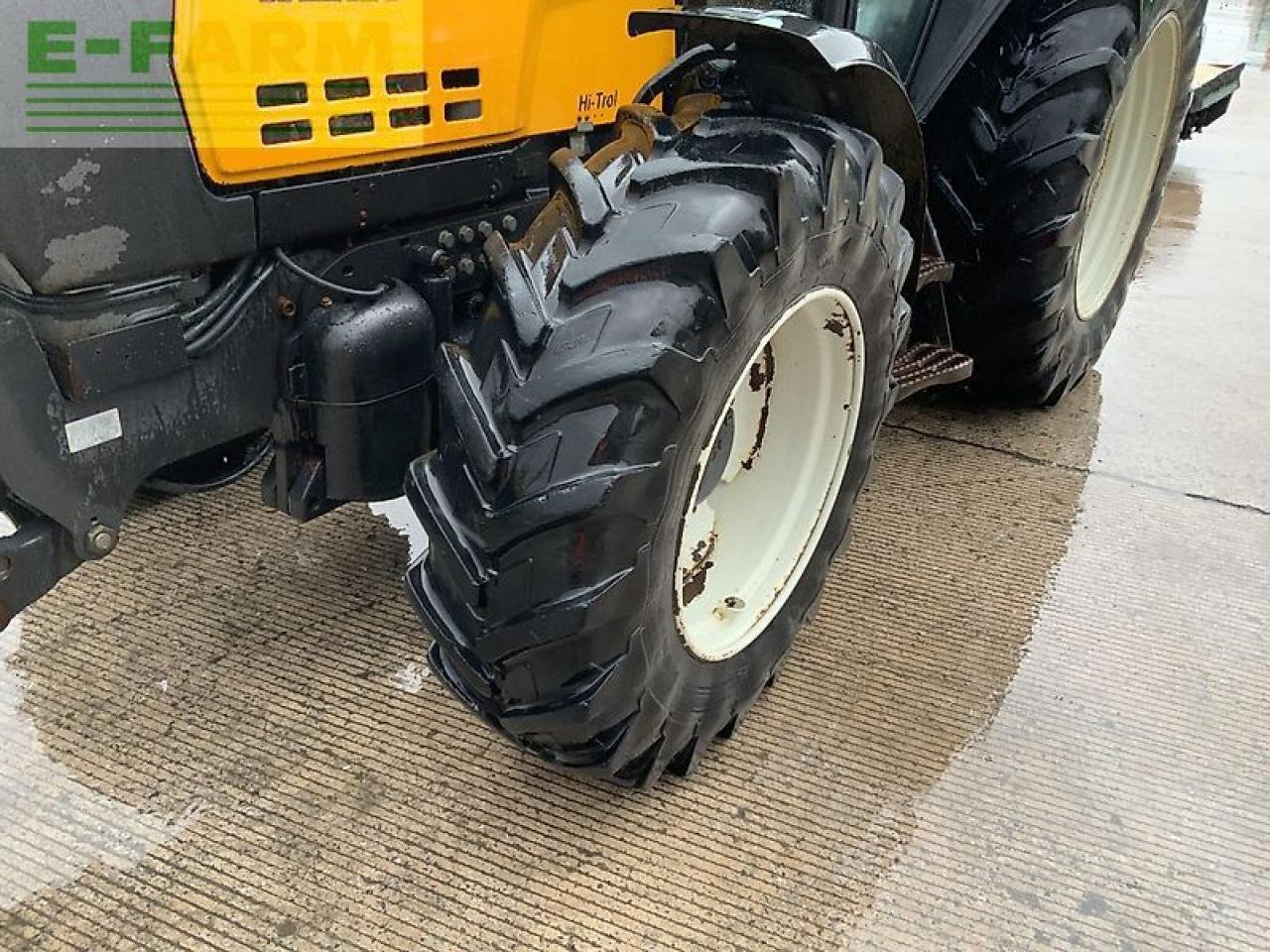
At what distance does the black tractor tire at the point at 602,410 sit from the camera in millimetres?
1343

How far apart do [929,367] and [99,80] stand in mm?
1767

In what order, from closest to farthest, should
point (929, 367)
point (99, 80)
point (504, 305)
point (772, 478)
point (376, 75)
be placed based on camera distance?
point (99, 80) → point (504, 305) → point (376, 75) → point (772, 478) → point (929, 367)

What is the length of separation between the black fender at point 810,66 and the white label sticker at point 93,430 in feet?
3.00

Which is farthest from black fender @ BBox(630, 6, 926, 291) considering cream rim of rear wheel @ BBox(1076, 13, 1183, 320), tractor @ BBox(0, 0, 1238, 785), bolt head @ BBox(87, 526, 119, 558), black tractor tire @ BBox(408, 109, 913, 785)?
cream rim of rear wheel @ BBox(1076, 13, 1183, 320)

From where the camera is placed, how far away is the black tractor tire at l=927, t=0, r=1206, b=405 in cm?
246

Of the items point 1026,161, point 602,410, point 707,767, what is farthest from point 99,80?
point 1026,161

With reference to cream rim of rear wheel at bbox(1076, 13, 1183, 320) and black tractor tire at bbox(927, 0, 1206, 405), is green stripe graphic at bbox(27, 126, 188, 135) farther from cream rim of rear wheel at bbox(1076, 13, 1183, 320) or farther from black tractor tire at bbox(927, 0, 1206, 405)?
cream rim of rear wheel at bbox(1076, 13, 1183, 320)

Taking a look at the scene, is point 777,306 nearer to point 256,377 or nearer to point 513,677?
point 513,677

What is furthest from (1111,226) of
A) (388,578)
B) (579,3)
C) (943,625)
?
(388,578)

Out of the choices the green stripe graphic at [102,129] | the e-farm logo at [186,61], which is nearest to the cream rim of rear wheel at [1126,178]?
the e-farm logo at [186,61]

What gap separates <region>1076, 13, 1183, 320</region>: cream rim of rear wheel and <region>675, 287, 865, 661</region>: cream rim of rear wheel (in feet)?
4.99

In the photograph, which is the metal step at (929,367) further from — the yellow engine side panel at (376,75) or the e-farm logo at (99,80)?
the e-farm logo at (99,80)

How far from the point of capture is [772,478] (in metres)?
1.99

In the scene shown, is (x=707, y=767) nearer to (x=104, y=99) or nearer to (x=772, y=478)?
(x=772, y=478)
